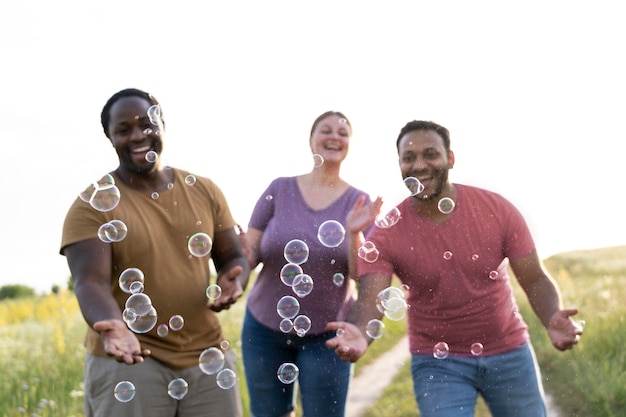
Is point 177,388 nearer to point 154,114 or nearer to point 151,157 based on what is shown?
point 151,157

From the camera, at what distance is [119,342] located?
301 centimetres

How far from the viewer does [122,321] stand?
122 inches

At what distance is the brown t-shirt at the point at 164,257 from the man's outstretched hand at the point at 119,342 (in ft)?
0.61

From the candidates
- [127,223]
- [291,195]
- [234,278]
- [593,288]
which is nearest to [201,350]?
[234,278]

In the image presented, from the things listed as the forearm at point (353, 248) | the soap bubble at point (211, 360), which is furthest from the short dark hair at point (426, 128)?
the soap bubble at point (211, 360)

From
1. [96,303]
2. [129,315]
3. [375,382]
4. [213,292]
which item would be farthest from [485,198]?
[375,382]

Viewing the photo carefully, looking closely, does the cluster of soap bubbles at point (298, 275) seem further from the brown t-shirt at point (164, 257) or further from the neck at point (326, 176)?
the brown t-shirt at point (164, 257)

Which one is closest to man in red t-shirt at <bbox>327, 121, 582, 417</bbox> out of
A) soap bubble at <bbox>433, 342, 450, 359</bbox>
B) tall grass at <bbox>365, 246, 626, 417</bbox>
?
soap bubble at <bbox>433, 342, 450, 359</bbox>

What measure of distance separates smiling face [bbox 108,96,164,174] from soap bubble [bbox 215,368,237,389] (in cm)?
87

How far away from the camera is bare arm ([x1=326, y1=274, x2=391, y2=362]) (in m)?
3.40

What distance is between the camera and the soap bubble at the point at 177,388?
3.24 meters

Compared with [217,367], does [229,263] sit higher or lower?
higher

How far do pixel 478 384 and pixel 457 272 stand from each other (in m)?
0.50

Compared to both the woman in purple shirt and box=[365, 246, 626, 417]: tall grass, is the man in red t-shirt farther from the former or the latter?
box=[365, 246, 626, 417]: tall grass
